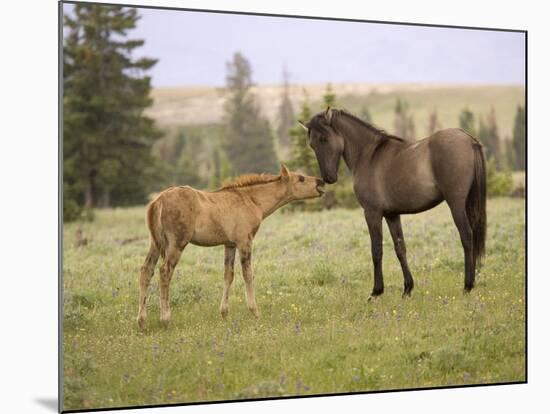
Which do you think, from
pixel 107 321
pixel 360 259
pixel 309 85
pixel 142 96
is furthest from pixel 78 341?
pixel 309 85

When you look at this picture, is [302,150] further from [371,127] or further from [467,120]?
[467,120]

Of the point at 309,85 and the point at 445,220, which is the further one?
the point at 309,85

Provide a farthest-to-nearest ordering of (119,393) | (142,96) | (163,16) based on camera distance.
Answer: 1. (142,96)
2. (163,16)
3. (119,393)

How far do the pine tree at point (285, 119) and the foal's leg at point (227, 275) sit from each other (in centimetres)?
Answer: 357

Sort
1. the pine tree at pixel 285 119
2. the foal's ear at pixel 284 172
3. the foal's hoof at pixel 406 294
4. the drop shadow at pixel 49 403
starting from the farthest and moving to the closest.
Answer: the pine tree at pixel 285 119 → the foal's hoof at pixel 406 294 → the foal's ear at pixel 284 172 → the drop shadow at pixel 49 403

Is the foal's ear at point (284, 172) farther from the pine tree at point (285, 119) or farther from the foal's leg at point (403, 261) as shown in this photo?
the pine tree at point (285, 119)

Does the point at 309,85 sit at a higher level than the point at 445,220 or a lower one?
higher

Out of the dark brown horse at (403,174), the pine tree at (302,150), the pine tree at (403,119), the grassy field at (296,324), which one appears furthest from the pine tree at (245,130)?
the dark brown horse at (403,174)

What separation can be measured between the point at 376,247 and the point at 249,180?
5.85 feet

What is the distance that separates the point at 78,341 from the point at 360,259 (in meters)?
3.89

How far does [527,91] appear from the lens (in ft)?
36.8

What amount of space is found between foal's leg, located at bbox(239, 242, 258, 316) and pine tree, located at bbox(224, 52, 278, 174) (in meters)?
4.38

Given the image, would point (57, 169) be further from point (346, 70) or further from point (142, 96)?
point (346, 70)

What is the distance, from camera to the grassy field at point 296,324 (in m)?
8.90
